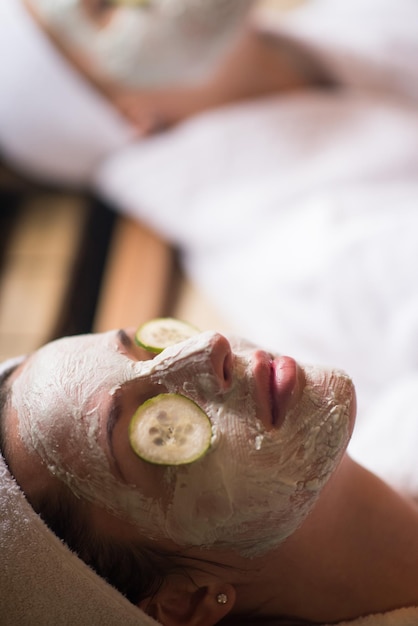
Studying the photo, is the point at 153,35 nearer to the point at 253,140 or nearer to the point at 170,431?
the point at 253,140

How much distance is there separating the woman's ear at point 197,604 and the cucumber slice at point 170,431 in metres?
0.16

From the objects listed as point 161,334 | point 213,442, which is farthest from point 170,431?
point 161,334

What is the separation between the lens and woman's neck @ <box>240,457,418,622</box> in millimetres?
800

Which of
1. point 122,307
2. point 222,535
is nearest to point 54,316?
point 122,307

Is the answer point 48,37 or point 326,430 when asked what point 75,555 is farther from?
point 48,37

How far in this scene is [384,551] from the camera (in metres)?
0.83

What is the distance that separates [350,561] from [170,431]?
287 mm

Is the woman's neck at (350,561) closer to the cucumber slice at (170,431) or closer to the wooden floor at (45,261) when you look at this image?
the cucumber slice at (170,431)

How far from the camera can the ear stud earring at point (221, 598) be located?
0.77 meters

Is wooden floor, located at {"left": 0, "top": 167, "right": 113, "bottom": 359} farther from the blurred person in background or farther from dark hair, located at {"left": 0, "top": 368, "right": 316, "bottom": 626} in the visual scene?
dark hair, located at {"left": 0, "top": 368, "right": 316, "bottom": 626}

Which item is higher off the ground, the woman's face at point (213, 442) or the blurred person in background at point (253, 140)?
the blurred person in background at point (253, 140)

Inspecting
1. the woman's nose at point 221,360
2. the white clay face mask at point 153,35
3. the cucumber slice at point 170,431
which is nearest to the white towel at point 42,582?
the cucumber slice at point 170,431

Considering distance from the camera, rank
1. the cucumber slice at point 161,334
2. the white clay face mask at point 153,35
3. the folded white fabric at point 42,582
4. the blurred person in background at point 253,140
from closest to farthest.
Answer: the folded white fabric at point 42,582 → the cucumber slice at point 161,334 → the blurred person in background at point 253,140 → the white clay face mask at point 153,35

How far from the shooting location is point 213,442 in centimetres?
72
